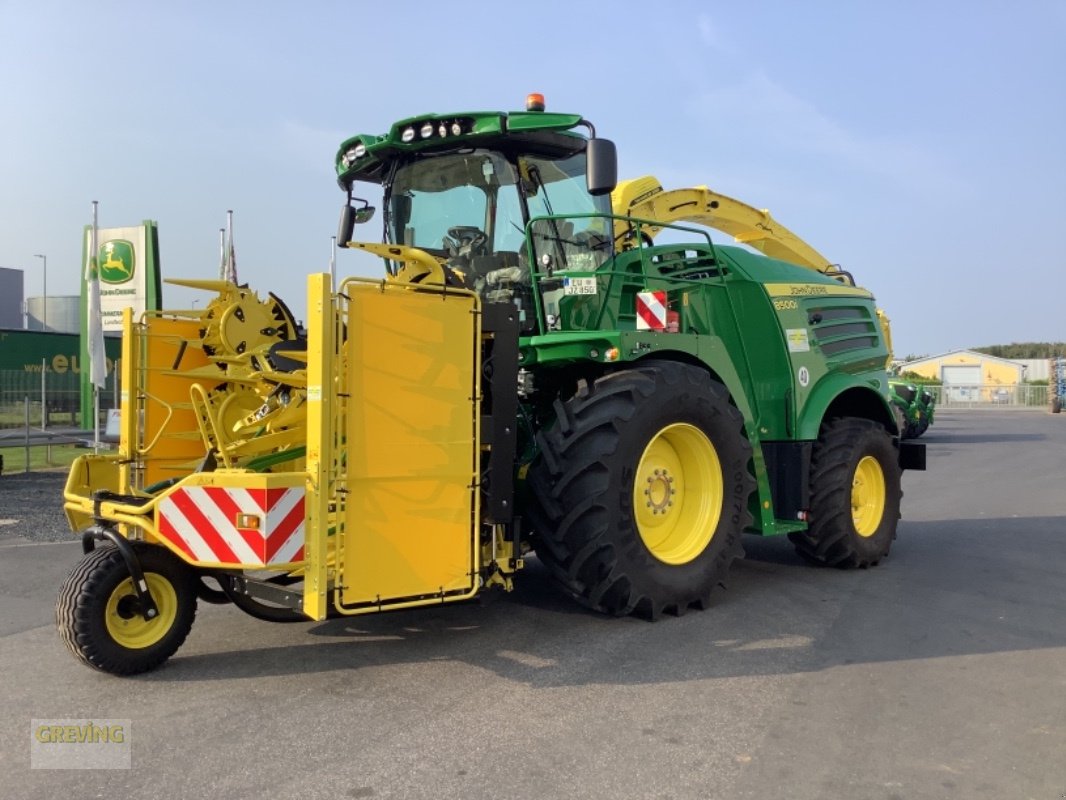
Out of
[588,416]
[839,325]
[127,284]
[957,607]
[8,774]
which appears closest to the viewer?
[8,774]

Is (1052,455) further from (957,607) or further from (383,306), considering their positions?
(383,306)

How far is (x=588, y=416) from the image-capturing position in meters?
5.03

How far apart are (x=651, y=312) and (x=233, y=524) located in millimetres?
2852

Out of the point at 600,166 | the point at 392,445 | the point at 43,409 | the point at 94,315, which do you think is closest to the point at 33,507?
the point at 94,315

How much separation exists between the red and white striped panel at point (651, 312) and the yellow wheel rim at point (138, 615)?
10.3 feet

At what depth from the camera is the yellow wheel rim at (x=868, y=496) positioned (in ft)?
24.3

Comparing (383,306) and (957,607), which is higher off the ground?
(383,306)

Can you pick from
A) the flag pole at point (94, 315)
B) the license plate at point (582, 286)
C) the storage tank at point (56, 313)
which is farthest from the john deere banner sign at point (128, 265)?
the storage tank at point (56, 313)

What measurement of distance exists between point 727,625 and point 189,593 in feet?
10.2

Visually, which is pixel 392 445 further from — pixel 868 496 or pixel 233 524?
Result: pixel 868 496

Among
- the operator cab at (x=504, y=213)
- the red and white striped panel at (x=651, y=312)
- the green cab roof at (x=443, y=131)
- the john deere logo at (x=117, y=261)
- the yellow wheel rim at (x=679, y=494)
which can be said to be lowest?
the yellow wheel rim at (x=679, y=494)

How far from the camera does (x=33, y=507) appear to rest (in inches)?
404

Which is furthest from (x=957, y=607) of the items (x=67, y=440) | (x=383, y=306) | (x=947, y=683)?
(x=67, y=440)

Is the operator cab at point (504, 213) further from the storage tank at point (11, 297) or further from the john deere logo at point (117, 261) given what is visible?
the storage tank at point (11, 297)
